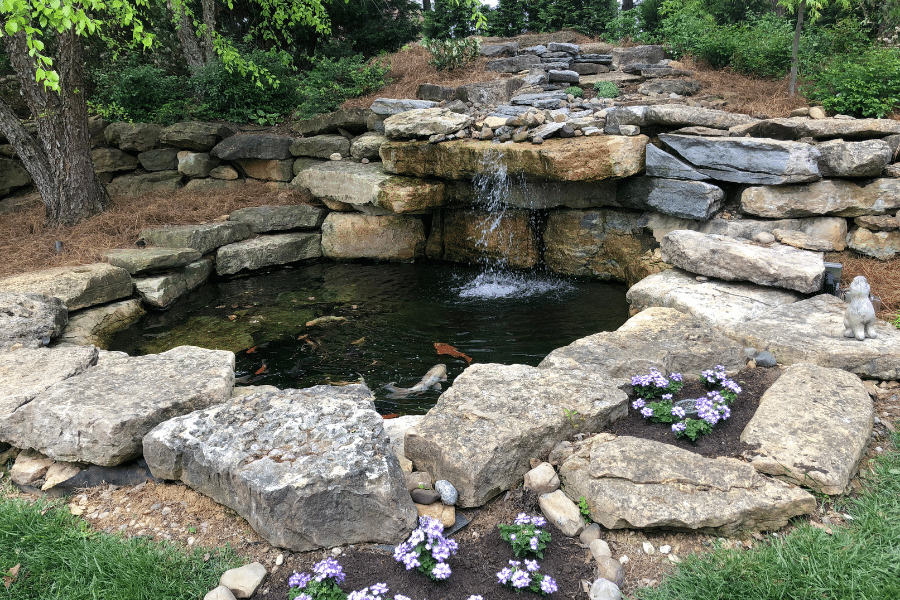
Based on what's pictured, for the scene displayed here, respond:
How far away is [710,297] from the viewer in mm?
5238

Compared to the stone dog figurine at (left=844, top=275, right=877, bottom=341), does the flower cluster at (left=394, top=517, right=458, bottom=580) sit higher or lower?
lower

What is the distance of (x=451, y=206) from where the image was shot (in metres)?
8.84

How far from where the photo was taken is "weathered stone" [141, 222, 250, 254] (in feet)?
25.9

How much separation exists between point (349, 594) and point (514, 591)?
0.69 m

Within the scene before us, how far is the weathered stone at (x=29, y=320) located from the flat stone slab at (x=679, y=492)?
448 centimetres

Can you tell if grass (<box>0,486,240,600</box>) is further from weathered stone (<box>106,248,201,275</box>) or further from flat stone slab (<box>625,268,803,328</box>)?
weathered stone (<box>106,248,201,275</box>)

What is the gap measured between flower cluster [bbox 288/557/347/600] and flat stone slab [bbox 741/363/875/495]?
2.05 meters

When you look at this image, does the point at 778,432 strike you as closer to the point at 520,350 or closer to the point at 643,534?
the point at 643,534

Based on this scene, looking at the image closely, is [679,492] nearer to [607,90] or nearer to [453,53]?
[607,90]

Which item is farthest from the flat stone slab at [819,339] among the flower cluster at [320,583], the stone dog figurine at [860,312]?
the flower cluster at [320,583]

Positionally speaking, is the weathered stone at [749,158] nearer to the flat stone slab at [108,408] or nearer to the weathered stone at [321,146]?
the weathered stone at [321,146]

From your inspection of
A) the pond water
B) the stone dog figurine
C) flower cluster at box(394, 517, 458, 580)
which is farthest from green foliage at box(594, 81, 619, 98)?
flower cluster at box(394, 517, 458, 580)

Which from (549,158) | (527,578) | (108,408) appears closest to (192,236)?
(549,158)

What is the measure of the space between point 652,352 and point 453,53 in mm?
8332
